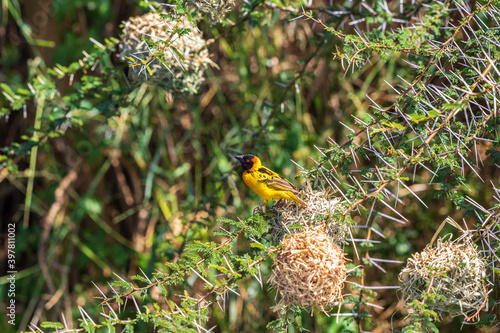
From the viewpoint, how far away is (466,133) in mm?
1697

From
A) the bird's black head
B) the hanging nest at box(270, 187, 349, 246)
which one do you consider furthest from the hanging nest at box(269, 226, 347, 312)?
the bird's black head

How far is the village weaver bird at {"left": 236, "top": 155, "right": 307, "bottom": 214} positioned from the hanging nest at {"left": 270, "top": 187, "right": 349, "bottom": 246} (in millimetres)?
35

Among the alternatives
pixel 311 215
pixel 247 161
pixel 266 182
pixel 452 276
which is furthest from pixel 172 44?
pixel 452 276

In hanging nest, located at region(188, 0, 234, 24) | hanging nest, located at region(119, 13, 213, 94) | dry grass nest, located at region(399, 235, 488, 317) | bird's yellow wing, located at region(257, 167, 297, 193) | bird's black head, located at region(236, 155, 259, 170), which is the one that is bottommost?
dry grass nest, located at region(399, 235, 488, 317)

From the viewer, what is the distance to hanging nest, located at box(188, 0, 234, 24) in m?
1.72

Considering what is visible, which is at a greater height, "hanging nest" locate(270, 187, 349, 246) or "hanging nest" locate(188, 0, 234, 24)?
"hanging nest" locate(188, 0, 234, 24)

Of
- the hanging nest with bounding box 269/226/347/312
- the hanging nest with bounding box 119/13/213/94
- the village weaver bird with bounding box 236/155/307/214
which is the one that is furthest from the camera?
the hanging nest with bounding box 119/13/213/94

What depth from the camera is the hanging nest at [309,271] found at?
4.86 ft

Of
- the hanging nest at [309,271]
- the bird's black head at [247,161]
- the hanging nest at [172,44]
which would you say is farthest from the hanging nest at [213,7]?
the hanging nest at [309,271]

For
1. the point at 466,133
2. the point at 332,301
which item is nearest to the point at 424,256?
the point at 332,301

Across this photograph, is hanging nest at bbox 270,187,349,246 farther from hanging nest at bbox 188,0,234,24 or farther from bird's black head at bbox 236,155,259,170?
hanging nest at bbox 188,0,234,24

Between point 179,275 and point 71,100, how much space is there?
3.43 feet

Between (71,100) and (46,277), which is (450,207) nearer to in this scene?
(71,100)

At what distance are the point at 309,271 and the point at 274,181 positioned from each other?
1.53ft
